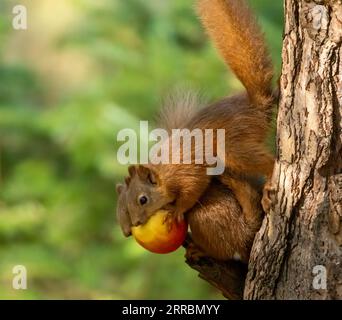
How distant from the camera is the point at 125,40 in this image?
858cm

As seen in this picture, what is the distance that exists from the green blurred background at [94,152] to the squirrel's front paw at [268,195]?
10.2 ft

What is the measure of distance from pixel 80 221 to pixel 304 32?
5.22m

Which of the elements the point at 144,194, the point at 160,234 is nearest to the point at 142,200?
the point at 144,194

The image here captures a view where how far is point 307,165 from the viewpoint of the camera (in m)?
3.26

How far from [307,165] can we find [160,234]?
709 millimetres

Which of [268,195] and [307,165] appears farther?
[268,195]

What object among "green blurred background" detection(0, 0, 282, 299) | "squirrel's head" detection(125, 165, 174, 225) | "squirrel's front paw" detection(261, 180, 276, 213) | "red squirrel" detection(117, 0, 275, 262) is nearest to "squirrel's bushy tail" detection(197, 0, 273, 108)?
"red squirrel" detection(117, 0, 275, 262)

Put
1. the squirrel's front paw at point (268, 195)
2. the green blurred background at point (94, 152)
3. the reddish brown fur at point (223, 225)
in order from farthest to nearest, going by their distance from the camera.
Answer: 1. the green blurred background at point (94, 152)
2. the reddish brown fur at point (223, 225)
3. the squirrel's front paw at point (268, 195)

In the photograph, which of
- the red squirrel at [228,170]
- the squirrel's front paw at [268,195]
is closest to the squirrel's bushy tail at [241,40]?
the red squirrel at [228,170]

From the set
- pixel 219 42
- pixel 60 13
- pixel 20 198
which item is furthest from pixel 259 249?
pixel 60 13

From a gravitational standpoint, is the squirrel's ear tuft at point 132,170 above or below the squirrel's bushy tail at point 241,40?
below

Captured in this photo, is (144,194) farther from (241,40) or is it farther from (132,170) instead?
(241,40)

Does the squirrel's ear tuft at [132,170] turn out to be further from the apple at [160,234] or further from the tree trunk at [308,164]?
the tree trunk at [308,164]

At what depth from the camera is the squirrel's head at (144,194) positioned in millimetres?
3766
